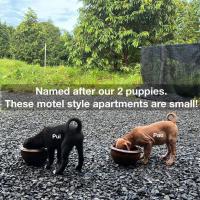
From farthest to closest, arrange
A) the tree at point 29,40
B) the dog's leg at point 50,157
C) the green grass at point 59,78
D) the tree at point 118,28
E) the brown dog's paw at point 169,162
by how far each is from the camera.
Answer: the tree at point 29,40 < the tree at point 118,28 < the green grass at point 59,78 < the brown dog's paw at point 169,162 < the dog's leg at point 50,157

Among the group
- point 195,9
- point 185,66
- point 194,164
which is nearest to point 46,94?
point 185,66

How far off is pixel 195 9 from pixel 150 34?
6469mm

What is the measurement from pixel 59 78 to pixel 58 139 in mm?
12203

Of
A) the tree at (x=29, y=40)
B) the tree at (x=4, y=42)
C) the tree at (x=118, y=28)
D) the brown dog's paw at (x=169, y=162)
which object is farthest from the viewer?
the tree at (x=4, y=42)

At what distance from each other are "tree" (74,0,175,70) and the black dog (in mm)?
13597

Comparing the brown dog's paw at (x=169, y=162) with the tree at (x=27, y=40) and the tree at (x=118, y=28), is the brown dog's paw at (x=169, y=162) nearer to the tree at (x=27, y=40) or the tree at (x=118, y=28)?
the tree at (x=118, y=28)

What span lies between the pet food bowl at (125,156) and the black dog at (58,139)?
427mm

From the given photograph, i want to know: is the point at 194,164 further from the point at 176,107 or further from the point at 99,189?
the point at 176,107

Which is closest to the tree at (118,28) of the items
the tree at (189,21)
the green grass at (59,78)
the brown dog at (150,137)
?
the green grass at (59,78)

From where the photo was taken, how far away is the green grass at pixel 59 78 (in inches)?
610

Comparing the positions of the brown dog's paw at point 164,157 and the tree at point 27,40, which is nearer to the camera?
the brown dog's paw at point 164,157

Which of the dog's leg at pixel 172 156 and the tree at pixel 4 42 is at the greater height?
the tree at pixel 4 42

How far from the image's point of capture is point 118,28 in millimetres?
18609

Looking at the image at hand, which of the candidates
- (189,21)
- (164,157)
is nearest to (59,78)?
(189,21)
